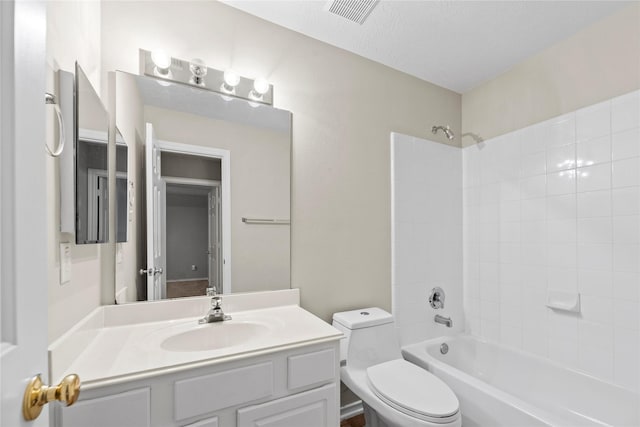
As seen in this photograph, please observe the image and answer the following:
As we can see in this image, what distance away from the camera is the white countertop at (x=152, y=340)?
90 centimetres

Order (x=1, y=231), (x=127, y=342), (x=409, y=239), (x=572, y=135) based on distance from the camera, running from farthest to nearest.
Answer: (x=409, y=239)
(x=572, y=135)
(x=127, y=342)
(x=1, y=231)

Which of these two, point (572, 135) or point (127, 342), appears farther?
point (572, 135)

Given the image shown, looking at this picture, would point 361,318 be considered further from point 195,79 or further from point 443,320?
point 195,79

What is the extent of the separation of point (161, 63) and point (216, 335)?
4.32ft

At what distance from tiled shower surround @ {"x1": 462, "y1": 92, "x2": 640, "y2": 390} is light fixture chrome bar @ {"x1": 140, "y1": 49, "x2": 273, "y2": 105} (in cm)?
181

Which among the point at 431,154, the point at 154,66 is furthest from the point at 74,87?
the point at 431,154

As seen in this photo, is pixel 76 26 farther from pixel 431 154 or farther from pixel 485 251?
pixel 485 251

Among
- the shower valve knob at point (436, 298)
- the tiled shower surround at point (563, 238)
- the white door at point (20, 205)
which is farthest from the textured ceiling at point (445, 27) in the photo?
the shower valve knob at point (436, 298)

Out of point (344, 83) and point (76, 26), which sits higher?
point (344, 83)

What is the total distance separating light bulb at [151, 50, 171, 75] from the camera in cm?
140

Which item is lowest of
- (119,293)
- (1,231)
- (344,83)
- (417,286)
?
(417,286)

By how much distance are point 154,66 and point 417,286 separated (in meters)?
2.13

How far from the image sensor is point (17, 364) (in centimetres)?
44

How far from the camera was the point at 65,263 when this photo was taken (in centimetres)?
93
